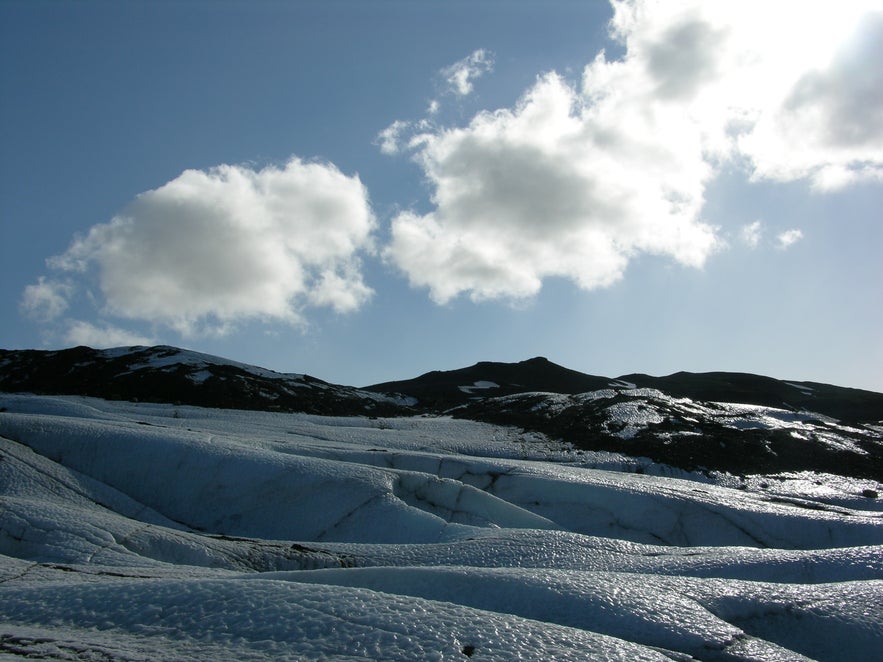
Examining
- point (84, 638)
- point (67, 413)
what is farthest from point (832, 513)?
point (67, 413)

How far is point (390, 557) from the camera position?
574cm

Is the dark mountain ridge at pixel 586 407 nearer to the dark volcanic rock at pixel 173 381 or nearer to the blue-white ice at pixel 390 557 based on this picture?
the dark volcanic rock at pixel 173 381

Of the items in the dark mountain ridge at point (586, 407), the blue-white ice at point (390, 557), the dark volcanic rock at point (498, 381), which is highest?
the dark volcanic rock at point (498, 381)

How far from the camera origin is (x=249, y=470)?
9555 millimetres

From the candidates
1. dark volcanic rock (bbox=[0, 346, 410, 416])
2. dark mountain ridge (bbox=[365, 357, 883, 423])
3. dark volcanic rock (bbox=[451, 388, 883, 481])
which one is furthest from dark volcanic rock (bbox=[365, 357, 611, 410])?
dark volcanic rock (bbox=[451, 388, 883, 481])

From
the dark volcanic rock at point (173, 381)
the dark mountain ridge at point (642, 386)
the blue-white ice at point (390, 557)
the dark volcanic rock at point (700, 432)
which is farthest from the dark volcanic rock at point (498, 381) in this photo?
the blue-white ice at point (390, 557)

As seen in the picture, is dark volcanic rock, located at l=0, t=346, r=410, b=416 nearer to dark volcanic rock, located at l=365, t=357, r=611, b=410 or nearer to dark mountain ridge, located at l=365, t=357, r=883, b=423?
dark mountain ridge, located at l=365, t=357, r=883, b=423

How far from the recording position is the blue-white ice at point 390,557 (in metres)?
3.19

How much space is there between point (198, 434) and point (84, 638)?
30.5ft

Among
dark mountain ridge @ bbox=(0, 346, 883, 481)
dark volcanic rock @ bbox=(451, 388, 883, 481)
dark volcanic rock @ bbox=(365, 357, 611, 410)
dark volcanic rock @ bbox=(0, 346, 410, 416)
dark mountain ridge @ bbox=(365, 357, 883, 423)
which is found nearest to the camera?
dark volcanic rock @ bbox=(451, 388, 883, 481)

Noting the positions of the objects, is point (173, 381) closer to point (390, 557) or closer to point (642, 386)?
point (390, 557)

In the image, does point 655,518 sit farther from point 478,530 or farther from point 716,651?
point 716,651

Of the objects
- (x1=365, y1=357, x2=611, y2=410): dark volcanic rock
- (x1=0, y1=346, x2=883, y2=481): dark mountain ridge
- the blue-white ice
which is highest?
(x1=365, y1=357, x2=611, y2=410): dark volcanic rock

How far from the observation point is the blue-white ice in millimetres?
3191
